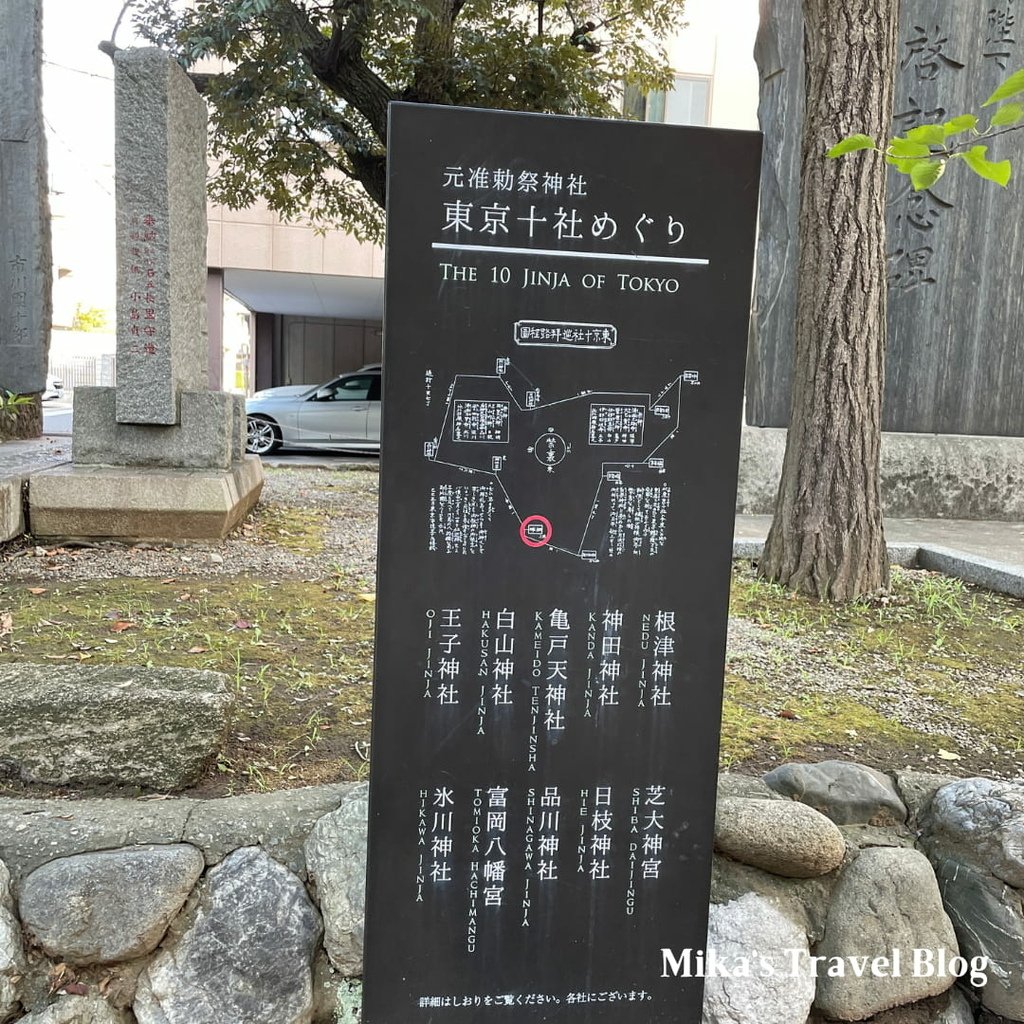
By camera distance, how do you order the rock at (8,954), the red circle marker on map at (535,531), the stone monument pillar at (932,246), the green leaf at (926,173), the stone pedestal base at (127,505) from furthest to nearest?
the stone monument pillar at (932,246) → the stone pedestal base at (127,505) → the rock at (8,954) → the red circle marker on map at (535,531) → the green leaf at (926,173)

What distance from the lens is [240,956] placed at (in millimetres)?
1814

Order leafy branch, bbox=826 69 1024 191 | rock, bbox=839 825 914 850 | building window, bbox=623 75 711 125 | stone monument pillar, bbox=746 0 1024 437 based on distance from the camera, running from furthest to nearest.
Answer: building window, bbox=623 75 711 125 → stone monument pillar, bbox=746 0 1024 437 → rock, bbox=839 825 914 850 → leafy branch, bbox=826 69 1024 191

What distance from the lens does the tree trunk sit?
4039 mm

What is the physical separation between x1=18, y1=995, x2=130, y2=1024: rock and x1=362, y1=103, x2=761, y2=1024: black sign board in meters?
0.57

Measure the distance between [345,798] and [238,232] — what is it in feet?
48.4

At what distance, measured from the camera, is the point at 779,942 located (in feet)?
6.38

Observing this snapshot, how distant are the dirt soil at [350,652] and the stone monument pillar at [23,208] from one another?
467cm

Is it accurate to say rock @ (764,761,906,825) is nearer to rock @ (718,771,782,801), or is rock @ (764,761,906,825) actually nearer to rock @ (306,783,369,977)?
rock @ (718,771,782,801)

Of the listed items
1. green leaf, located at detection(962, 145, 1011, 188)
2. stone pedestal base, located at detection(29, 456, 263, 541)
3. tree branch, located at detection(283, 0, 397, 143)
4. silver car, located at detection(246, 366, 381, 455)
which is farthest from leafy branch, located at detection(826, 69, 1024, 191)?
silver car, located at detection(246, 366, 381, 455)

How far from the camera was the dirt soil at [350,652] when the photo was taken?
2506mm

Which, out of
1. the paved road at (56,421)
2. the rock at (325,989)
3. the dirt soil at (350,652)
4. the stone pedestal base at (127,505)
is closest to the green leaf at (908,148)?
the dirt soil at (350,652)

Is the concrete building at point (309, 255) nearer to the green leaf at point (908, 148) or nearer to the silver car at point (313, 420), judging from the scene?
the silver car at point (313, 420)

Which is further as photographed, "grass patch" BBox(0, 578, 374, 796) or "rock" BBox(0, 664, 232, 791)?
"grass patch" BBox(0, 578, 374, 796)

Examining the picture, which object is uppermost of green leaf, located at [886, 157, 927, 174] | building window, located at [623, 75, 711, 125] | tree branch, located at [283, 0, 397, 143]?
building window, located at [623, 75, 711, 125]
